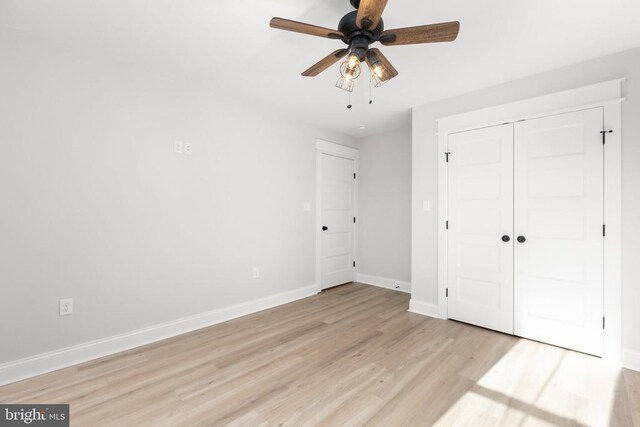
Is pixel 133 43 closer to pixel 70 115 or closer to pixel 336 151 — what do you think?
pixel 70 115

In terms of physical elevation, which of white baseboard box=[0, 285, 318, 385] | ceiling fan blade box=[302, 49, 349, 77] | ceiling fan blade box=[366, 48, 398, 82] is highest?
ceiling fan blade box=[302, 49, 349, 77]

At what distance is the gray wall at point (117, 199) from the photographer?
2143 mm

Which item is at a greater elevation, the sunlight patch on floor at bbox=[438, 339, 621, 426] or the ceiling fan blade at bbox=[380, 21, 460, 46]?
the ceiling fan blade at bbox=[380, 21, 460, 46]

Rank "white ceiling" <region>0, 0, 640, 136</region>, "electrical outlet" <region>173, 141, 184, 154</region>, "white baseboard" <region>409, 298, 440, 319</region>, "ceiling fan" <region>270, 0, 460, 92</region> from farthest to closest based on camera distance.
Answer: "white baseboard" <region>409, 298, 440, 319</region> < "electrical outlet" <region>173, 141, 184, 154</region> < "white ceiling" <region>0, 0, 640, 136</region> < "ceiling fan" <region>270, 0, 460, 92</region>

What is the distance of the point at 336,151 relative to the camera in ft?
15.4


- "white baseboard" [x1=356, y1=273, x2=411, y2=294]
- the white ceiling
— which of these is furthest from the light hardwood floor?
the white ceiling

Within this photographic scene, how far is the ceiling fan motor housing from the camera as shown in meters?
1.64

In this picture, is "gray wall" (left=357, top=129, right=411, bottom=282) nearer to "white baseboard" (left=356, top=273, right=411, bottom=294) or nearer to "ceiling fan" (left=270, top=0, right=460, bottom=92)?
"white baseboard" (left=356, top=273, right=411, bottom=294)

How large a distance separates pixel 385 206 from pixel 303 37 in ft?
10.2

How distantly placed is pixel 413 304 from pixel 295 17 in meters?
3.20

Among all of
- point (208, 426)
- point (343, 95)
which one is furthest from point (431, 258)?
point (208, 426)

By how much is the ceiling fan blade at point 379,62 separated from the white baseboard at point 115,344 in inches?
112

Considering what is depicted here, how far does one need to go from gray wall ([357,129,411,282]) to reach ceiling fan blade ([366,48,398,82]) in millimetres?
2763

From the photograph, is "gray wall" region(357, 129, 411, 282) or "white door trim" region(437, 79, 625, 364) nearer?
"white door trim" region(437, 79, 625, 364)
